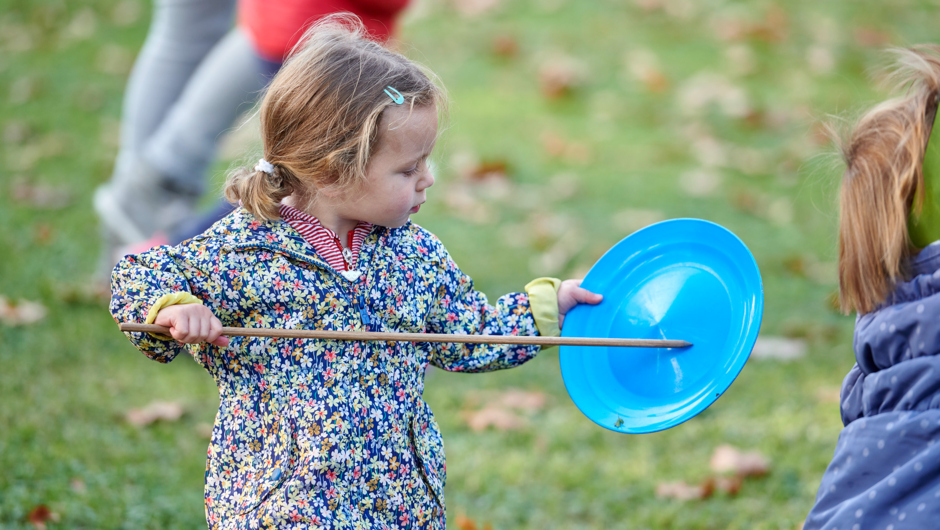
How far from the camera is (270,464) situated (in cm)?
177

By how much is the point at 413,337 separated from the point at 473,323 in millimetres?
255

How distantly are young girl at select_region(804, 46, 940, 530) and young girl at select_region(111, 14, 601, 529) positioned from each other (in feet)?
2.64

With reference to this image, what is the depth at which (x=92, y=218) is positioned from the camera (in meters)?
5.16

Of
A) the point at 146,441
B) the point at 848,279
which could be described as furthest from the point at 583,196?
the point at 848,279

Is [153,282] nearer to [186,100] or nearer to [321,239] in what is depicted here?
[321,239]

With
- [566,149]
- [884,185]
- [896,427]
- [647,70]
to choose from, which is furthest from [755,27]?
[896,427]

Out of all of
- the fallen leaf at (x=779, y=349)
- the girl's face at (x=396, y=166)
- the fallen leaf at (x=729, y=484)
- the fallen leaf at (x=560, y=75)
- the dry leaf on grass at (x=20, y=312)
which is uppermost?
the fallen leaf at (x=560, y=75)

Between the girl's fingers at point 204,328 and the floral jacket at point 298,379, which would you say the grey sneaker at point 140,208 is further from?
the girl's fingers at point 204,328

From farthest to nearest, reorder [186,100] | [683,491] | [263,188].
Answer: [186,100]
[683,491]
[263,188]

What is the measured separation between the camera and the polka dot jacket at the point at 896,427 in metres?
1.55

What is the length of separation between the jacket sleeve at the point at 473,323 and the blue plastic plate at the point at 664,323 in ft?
0.35

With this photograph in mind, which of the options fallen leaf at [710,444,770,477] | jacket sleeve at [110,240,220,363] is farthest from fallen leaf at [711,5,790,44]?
jacket sleeve at [110,240,220,363]

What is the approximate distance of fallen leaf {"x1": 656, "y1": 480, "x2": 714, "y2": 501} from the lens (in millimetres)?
2877

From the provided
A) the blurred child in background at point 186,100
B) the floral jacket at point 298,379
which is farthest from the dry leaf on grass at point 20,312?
the floral jacket at point 298,379
